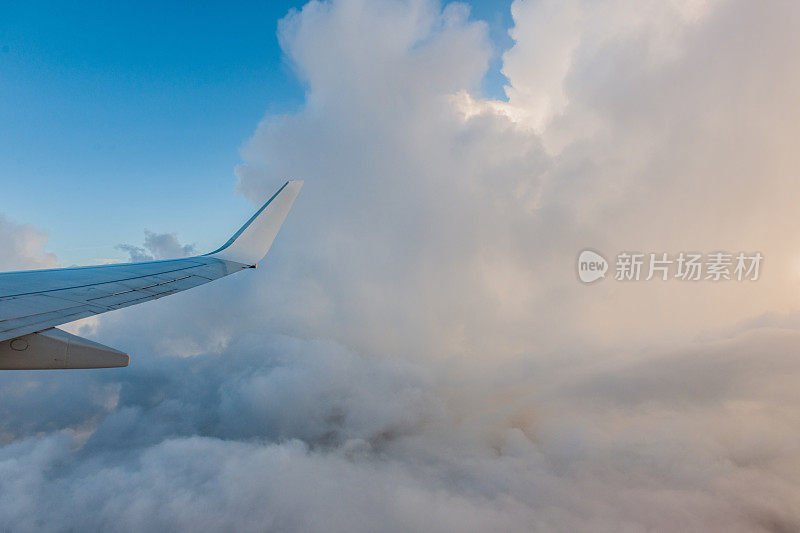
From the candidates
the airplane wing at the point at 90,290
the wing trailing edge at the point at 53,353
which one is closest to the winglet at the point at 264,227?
the airplane wing at the point at 90,290

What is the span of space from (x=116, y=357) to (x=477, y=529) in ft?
852

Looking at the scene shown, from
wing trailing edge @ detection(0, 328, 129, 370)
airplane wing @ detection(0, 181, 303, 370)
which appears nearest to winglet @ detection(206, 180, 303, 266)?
airplane wing @ detection(0, 181, 303, 370)

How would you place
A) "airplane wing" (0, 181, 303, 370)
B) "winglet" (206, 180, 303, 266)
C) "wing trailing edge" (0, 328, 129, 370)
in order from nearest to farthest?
"wing trailing edge" (0, 328, 129, 370) → "airplane wing" (0, 181, 303, 370) → "winglet" (206, 180, 303, 266)

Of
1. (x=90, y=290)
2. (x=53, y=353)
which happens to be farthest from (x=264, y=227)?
(x=53, y=353)

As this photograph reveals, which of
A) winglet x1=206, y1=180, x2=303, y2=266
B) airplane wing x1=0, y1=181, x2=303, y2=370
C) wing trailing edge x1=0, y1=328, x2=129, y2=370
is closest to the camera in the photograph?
wing trailing edge x1=0, y1=328, x2=129, y2=370

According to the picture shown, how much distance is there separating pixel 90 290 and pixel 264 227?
465 centimetres

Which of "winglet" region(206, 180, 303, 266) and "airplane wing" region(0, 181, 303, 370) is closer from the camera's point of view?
"airplane wing" region(0, 181, 303, 370)

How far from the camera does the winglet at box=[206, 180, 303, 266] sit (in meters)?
10.4

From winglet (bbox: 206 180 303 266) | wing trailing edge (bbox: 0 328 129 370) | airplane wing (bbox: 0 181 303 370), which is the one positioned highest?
winglet (bbox: 206 180 303 266)

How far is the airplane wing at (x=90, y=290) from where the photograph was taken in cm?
426

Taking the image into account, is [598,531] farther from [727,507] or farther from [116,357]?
[116,357]

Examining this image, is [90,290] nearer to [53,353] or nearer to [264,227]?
[53,353]

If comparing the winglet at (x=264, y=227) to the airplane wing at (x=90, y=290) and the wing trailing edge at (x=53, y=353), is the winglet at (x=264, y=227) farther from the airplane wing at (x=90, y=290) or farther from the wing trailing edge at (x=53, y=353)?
the wing trailing edge at (x=53, y=353)

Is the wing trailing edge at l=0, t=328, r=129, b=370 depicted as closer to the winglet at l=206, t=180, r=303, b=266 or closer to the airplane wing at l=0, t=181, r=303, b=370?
the airplane wing at l=0, t=181, r=303, b=370
